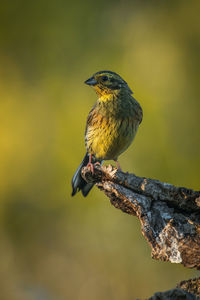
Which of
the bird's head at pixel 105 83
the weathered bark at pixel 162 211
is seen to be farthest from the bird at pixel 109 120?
the weathered bark at pixel 162 211

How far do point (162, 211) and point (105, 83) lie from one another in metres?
2.87

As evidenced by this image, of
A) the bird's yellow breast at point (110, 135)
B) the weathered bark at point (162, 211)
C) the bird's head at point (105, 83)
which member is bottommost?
the weathered bark at point (162, 211)

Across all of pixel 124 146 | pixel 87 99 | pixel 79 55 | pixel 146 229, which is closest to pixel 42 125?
pixel 87 99

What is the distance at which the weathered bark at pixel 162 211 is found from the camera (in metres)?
2.97

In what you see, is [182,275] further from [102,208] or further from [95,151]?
[95,151]

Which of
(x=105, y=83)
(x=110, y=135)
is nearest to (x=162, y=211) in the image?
(x=110, y=135)

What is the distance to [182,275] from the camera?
6539 millimetres

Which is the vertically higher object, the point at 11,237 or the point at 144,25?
the point at 144,25

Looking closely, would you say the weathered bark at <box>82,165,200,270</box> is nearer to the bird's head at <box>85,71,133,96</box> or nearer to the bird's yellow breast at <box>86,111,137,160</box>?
the bird's yellow breast at <box>86,111,137,160</box>

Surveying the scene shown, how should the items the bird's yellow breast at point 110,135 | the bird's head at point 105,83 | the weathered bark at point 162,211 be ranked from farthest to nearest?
1. the bird's head at point 105,83
2. the bird's yellow breast at point 110,135
3. the weathered bark at point 162,211

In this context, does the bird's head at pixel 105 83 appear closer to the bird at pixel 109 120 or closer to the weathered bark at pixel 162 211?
the bird at pixel 109 120

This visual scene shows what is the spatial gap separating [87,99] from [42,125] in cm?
89

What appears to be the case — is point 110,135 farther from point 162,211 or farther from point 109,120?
point 162,211

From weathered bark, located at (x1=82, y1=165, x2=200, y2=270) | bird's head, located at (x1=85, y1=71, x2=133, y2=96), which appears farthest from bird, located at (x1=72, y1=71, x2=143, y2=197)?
weathered bark, located at (x1=82, y1=165, x2=200, y2=270)
